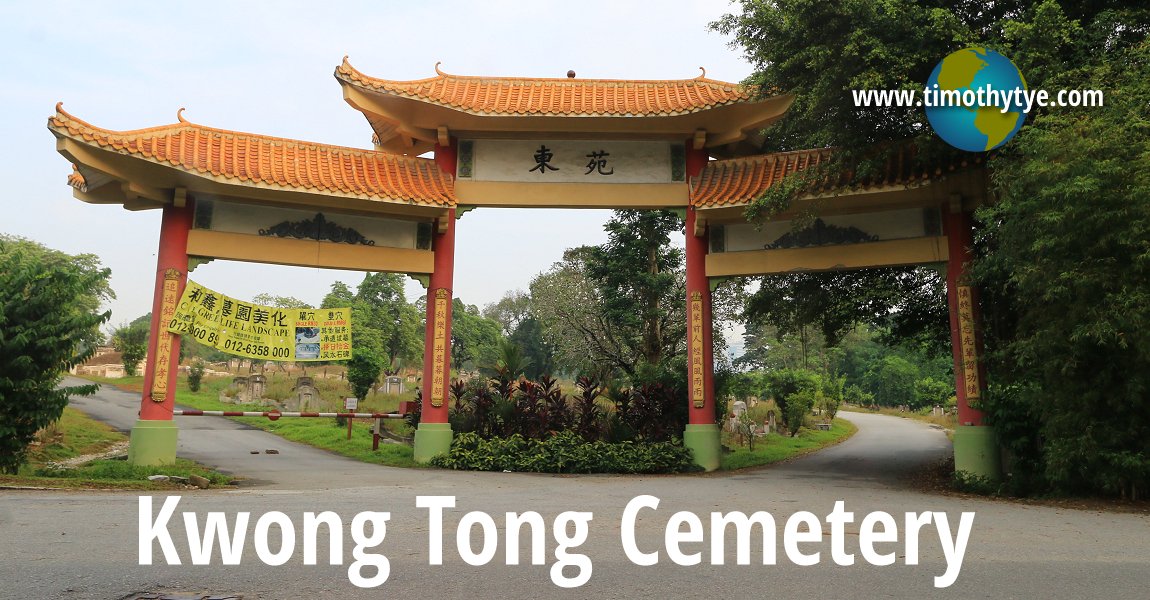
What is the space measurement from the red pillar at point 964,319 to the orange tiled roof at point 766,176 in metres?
1.17

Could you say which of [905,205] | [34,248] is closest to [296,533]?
[905,205]

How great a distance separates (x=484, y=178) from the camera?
1235cm

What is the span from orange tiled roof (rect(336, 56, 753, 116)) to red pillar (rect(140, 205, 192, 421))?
11.1 feet

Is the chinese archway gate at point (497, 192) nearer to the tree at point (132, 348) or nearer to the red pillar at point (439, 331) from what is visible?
the red pillar at point (439, 331)

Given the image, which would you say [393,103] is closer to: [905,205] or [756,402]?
[905,205]

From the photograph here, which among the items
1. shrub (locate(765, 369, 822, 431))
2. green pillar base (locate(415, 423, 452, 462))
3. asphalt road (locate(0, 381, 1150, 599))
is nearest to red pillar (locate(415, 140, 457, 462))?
green pillar base (locate(415, 423, 452, 462))

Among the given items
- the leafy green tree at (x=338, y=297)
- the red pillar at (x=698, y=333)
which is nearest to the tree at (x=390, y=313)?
the leafy green tree at (x=338, y=297)

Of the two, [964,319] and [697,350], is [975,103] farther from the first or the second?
[697,350]

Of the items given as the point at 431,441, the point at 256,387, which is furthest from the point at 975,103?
the point at 256,387

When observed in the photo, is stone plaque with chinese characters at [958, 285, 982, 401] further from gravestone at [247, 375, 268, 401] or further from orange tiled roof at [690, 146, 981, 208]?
gravestone at [247, 375, 268, 401]

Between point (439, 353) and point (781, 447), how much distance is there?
10019 mm

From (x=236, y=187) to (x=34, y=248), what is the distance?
32.6 metres

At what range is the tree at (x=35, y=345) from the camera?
8.94 m

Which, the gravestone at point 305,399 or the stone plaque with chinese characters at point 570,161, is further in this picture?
the gravestone at point 305,399
